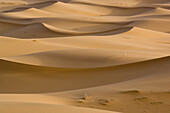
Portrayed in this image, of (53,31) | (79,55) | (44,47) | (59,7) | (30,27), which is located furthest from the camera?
(59,7)

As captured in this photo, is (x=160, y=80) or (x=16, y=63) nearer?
(x=160, y=80)

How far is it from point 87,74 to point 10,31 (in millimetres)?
6250

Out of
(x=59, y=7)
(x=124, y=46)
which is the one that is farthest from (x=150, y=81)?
(x=59, y=7)

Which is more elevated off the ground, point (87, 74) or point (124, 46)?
point (124, 46)

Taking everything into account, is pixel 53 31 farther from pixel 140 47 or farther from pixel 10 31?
pixel 140 47

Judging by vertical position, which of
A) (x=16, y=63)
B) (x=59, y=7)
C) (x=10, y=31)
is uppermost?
(x=59, y=7)

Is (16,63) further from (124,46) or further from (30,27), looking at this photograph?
(30,27)

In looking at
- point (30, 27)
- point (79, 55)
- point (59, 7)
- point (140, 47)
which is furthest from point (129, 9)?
point (79, 55)

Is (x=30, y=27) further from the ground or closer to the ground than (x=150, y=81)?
further from the ground

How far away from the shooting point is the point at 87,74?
4875 millimetres

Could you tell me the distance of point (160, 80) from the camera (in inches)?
150

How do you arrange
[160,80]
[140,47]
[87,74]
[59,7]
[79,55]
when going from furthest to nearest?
[59,7] < [140,47] < [79,55] < [87,74] < [160,80]

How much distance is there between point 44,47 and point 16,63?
104 centimetres

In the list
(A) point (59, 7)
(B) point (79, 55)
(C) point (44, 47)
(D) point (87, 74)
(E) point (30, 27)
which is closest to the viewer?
(D) point (87, 74)
